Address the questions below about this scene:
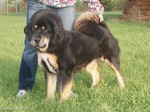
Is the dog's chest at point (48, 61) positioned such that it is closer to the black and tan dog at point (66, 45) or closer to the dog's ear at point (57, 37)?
the black and tan dog at point (66, 45)

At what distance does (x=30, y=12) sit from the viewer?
5535mm

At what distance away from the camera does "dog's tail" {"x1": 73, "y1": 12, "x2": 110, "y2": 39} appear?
18.6 feet

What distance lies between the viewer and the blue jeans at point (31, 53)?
18.1 feet

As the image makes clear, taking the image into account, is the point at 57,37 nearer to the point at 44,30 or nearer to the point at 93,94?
the point at 44,30

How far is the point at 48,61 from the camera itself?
4969 mm

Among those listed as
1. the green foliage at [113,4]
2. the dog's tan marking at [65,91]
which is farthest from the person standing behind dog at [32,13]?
the green foliage at [113,4]

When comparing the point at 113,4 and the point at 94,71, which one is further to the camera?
the point at 113,4

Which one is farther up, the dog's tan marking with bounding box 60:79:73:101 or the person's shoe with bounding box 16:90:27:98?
the dog's tan marking with bounding box 60:79:73:101

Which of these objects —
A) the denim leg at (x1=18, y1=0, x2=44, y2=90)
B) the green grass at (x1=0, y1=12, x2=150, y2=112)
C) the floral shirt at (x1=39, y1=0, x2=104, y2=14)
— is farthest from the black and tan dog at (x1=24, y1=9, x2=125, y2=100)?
the denim leg at (x1=18, y1=0, x2=44, y2=90)

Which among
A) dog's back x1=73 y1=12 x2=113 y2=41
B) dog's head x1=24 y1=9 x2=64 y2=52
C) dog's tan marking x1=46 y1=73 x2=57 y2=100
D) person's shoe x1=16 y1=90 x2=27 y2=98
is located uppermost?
dog's head x1=24 y1=9 x2=64 y2=52

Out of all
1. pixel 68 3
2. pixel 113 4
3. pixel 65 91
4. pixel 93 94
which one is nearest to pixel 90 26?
pixel 68 3

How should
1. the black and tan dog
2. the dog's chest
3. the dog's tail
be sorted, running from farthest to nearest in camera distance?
1. the dog's tail
2. the dog's chest
3. the black and tan dog

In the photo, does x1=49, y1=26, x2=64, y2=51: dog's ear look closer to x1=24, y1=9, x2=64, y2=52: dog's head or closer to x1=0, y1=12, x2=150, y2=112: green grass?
x1=24, y1=9, x2=64, y2=52: dog's head

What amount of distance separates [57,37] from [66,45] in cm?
26
